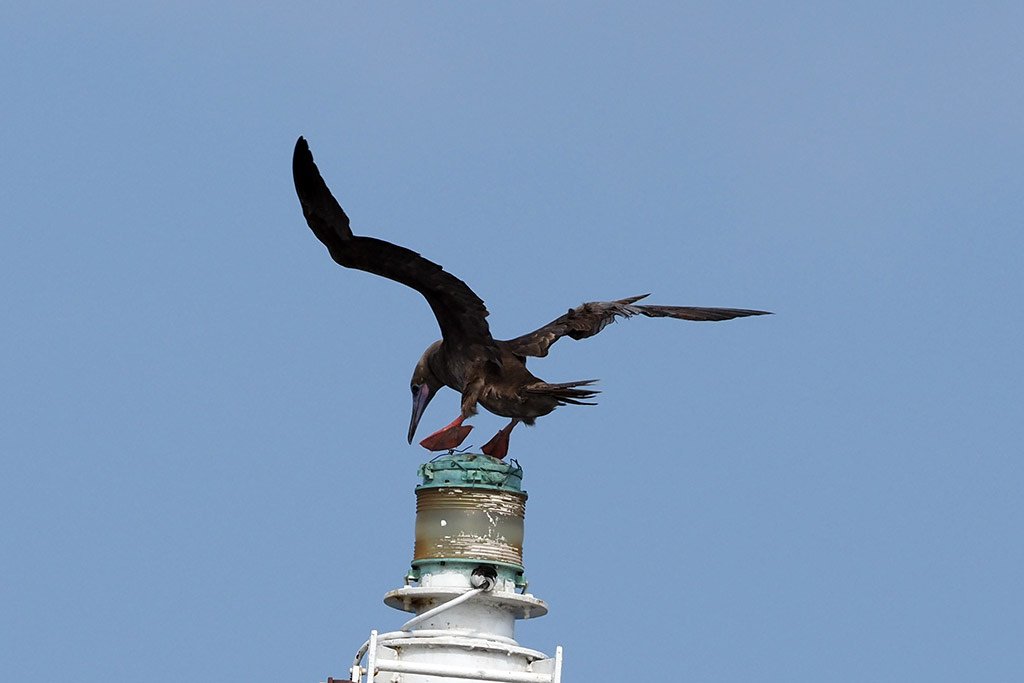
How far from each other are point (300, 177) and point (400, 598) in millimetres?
3314

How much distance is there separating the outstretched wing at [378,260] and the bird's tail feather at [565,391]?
539mm

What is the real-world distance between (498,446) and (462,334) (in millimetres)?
911

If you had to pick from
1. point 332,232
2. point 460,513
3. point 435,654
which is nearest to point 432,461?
point 460,513

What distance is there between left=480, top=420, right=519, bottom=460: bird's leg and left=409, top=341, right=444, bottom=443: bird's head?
3.90 feet

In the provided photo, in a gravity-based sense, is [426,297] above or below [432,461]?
above

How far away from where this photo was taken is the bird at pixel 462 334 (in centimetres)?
1073

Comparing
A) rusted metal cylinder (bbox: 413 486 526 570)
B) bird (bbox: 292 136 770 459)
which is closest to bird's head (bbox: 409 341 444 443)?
bird (bbox: 292 136 770 459)

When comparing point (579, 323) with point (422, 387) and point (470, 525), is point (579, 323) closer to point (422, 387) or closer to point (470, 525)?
point (422, 387)

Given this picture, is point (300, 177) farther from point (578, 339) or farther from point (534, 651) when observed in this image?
point (534, 651)

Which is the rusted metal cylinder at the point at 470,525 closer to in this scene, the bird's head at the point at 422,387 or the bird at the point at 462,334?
the bird at the point at 462,334

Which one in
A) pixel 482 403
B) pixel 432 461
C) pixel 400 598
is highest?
pixel 482 403

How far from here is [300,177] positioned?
431 inches

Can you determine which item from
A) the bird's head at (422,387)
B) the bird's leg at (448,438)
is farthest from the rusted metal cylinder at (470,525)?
the bird's head at (422,387)

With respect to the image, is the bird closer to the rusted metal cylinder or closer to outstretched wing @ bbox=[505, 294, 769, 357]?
outstretched wing @ bbox=[505, 294, 769, 357]
